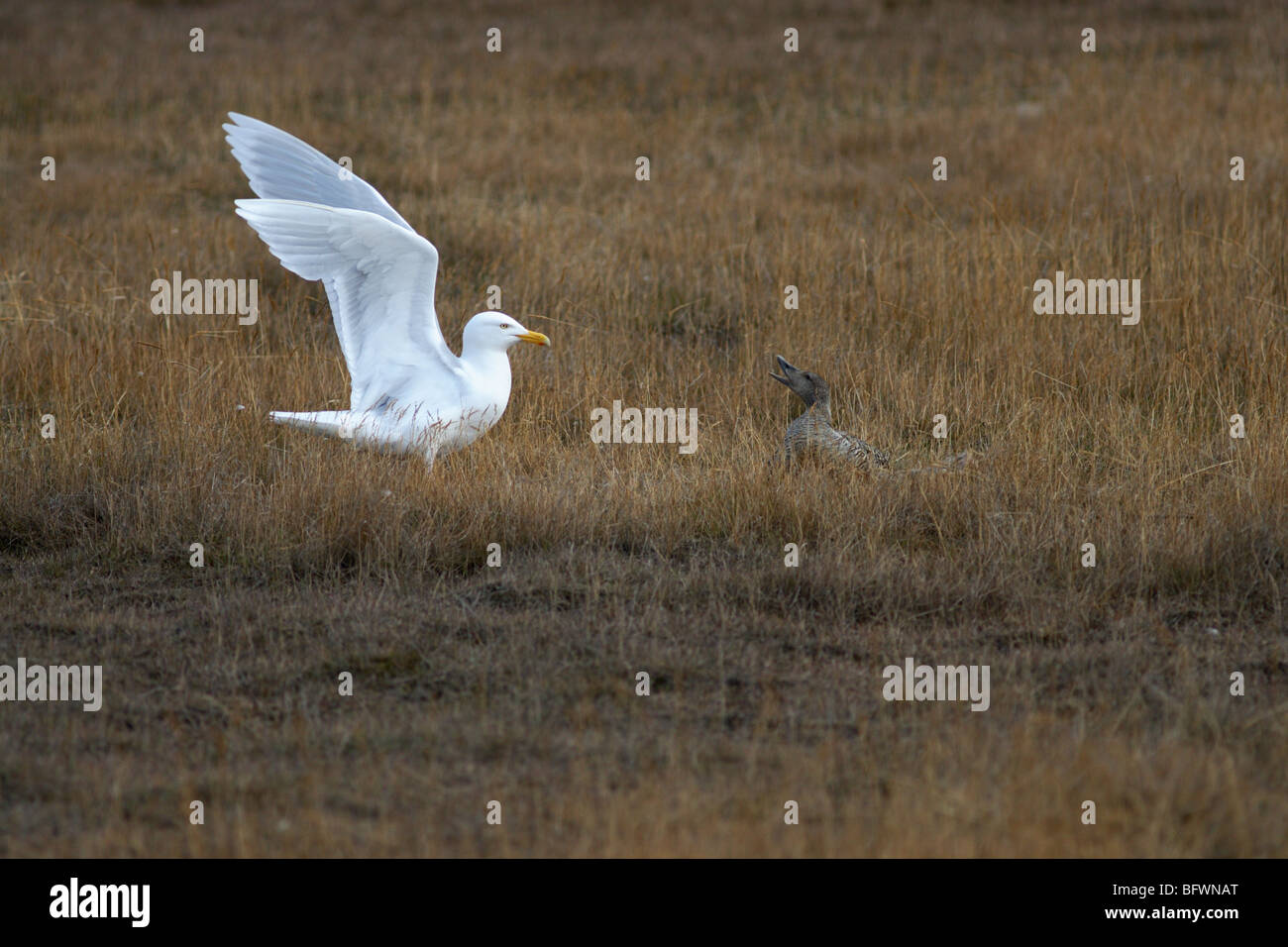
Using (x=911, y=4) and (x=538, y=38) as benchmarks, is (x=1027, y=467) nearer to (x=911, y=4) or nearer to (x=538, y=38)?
(x=538, y=38)

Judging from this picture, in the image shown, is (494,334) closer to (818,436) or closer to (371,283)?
(371,283)

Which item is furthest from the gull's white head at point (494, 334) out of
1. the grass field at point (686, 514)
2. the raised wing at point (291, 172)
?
the raised wing at point (291, 172)

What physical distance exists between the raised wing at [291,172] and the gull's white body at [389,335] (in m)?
0.08

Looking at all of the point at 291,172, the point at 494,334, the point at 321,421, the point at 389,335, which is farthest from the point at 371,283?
the point at 291,172

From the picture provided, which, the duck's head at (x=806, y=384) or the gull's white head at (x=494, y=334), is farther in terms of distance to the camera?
the duck's head at (x=806, y=384)

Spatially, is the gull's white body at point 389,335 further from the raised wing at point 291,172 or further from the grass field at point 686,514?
the grass field at point 686,514

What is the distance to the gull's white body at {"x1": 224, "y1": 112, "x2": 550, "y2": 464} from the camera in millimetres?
6145

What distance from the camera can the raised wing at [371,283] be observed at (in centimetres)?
611

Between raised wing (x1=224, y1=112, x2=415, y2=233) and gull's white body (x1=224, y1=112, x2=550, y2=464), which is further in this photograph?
raised wing (x1=224, y1=112, x2=415, y2=233)

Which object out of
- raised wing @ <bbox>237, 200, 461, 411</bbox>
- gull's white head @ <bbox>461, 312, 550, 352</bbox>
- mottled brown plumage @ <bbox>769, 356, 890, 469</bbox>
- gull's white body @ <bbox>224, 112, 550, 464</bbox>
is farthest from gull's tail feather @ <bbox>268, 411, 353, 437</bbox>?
mottled brown plumage @ <bbox>769, 356, 890, 469</bbox>

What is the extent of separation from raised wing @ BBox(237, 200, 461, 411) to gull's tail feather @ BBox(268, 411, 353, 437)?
33 cm

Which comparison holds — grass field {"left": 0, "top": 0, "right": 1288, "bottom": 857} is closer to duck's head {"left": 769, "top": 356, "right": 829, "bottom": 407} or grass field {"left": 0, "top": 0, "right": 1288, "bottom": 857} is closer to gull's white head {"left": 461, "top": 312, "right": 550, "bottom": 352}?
duck's head {"left": 769, "top": 356, "right": 829, "bottom": 407}

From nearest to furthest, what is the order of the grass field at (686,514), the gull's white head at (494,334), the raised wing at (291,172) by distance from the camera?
the grass field at (686,514) < the gull's white head at (494,334) < the raised wing at (291,172)
